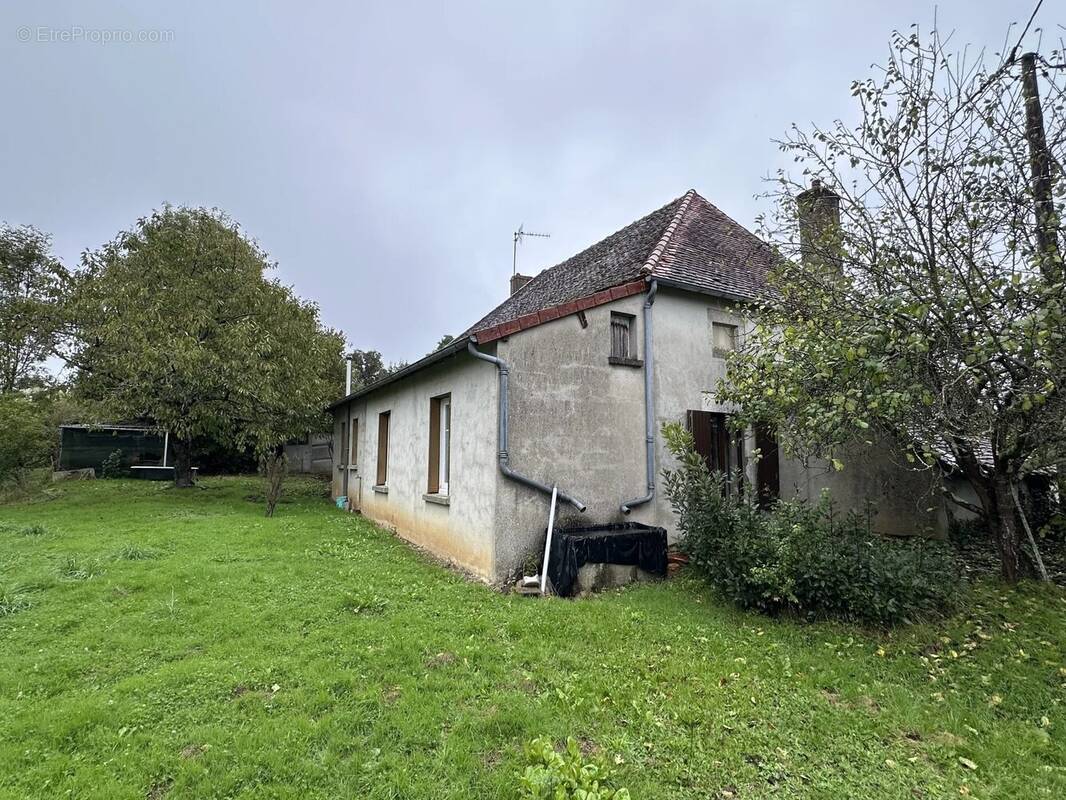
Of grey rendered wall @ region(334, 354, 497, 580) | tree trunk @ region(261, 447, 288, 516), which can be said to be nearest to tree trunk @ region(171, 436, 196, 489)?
tree trunk @ region(261, 447, 288, 516)

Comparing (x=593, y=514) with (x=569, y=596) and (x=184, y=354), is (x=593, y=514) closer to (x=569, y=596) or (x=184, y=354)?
(x=569, y=596)

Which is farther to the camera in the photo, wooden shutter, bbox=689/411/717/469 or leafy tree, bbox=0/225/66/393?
leafy tree, bbox=0/225/66/393

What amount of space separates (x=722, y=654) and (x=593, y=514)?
273 centimetres

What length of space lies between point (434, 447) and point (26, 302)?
39.9 ft

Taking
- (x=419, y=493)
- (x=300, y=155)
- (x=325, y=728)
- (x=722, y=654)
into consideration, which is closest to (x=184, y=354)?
(x=300, y=155)

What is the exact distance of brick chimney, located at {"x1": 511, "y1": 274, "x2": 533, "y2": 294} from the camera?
50.0 feet

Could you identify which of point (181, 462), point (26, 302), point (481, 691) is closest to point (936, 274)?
point (481, 691)

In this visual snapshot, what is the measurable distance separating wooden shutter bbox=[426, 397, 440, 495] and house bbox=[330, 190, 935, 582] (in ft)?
0.11

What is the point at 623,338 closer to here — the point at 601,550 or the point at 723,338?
the point at 723,338

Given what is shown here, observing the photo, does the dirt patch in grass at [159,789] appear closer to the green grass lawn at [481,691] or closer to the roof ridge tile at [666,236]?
the green grass lawn at [481,691]

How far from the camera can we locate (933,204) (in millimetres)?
4359

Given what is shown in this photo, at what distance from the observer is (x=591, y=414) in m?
6.99

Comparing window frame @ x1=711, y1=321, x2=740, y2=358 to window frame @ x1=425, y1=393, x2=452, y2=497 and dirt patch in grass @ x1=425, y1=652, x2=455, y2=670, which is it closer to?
window frame @ x1=425, y1=393, x2=452, y2=497

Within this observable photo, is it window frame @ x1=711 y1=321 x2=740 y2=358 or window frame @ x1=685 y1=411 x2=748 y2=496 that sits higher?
window frame @ x1=711 y1=321 x2=740 y2=358
